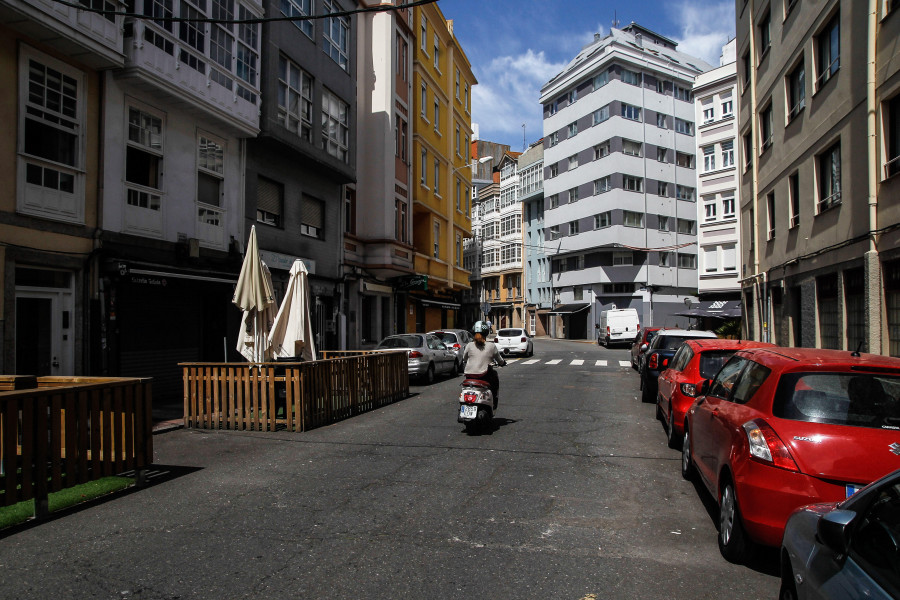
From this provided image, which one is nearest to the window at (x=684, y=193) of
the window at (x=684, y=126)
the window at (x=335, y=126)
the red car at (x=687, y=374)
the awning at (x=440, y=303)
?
the window at (x=684, y=126)

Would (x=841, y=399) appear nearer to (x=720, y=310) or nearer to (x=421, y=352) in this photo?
(x=421, y=352)

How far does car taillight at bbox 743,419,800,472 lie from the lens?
13.1 ft

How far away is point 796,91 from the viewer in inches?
685

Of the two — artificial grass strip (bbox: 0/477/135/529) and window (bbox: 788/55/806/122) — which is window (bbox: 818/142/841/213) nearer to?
window (bbox: 788/55/806/122)

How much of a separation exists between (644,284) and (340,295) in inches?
1334

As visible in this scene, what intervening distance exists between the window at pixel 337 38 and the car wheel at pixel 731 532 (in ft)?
66.6

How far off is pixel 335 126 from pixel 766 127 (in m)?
14.3

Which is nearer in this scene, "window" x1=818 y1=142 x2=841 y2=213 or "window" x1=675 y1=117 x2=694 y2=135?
"window" x1=818 y1=142 x2=841 y2=213

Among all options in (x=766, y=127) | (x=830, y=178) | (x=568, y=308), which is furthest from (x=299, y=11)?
(x=568, y=308)

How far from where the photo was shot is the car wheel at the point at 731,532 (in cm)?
431

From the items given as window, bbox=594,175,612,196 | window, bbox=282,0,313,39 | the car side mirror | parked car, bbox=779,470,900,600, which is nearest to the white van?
window, bbox=594,175,612,196

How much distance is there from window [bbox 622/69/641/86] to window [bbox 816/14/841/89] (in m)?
37.8

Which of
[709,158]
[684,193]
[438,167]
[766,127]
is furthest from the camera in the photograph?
[684,193]

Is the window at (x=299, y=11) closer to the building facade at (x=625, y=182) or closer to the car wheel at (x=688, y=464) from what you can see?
the car wheel at (x=688, y=464)
